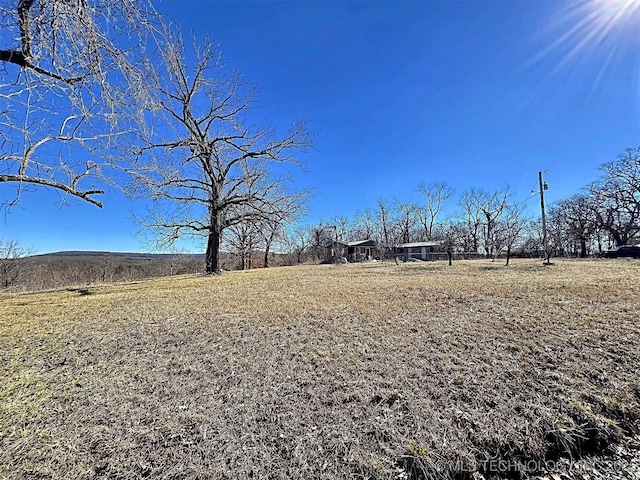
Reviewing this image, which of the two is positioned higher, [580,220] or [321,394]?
[580,220]

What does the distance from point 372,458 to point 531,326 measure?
3466mm

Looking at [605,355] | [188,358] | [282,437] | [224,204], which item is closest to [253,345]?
[188,358]

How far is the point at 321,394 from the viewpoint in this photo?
253 centimetres

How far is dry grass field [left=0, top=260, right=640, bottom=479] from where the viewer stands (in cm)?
183

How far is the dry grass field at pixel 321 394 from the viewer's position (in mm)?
1826

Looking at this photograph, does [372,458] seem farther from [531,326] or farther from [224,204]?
[224,204]

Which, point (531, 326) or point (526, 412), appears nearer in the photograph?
point (526, 412)

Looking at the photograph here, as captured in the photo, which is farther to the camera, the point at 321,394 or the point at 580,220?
the point at 580,220

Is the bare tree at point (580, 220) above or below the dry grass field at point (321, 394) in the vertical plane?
above

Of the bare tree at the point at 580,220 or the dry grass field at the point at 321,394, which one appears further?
the bare tree at the point at 580,220

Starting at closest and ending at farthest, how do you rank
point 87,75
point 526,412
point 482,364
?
1. point 526,412
2. point 482,364
3. point 87,75

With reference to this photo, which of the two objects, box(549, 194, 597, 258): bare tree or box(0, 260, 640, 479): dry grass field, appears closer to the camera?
box(0, 260, 640, 479): dry grass field

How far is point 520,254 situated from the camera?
95.8 feet

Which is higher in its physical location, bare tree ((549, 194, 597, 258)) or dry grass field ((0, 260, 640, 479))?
bare tree ((549, 194, 597, 258))
